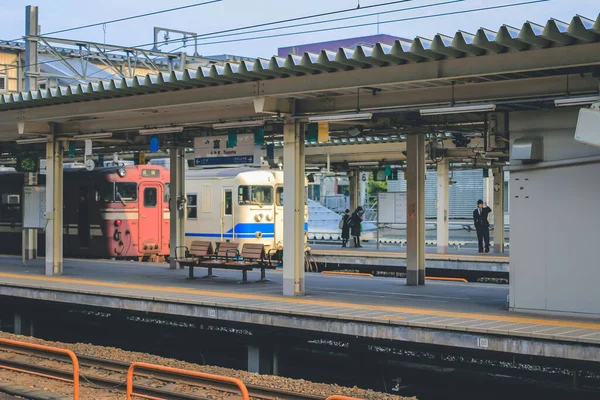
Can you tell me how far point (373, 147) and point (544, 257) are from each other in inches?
494

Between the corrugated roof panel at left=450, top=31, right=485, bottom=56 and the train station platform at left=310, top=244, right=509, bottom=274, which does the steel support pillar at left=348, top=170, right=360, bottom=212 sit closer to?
the train station platform at left=310, top=244, right=509, bottom=274

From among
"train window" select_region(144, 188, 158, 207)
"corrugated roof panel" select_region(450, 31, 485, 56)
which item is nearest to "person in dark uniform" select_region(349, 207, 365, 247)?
"train window" select_region(144, 188, 158, 207)

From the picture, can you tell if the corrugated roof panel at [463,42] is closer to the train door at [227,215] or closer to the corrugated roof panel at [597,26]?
the corrugated roof panel at [597,26]

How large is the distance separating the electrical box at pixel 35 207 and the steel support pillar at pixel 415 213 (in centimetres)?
992

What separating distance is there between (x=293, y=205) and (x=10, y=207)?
1650cm

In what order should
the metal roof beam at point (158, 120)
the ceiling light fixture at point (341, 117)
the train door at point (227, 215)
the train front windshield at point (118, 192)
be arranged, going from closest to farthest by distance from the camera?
the ceiling light fixture at point (341, 117) < the metal roof beam at point (158, 120) < the train front windshield at point (118, 192) < the train door at point (227, 215)

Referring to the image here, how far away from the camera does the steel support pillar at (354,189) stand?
30203 mm

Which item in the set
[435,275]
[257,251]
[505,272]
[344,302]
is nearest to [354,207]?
[435,275]

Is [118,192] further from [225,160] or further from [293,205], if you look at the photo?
[293,205]

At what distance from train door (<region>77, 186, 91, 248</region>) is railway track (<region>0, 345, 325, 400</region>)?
34.6 feet

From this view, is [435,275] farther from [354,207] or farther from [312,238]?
[312,238]

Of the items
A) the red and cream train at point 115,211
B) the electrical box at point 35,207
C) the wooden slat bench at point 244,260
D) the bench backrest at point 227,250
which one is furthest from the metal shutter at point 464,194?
the wooden slat bench at point 244,260

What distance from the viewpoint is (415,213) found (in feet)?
55.5

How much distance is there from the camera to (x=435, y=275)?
24672mm
